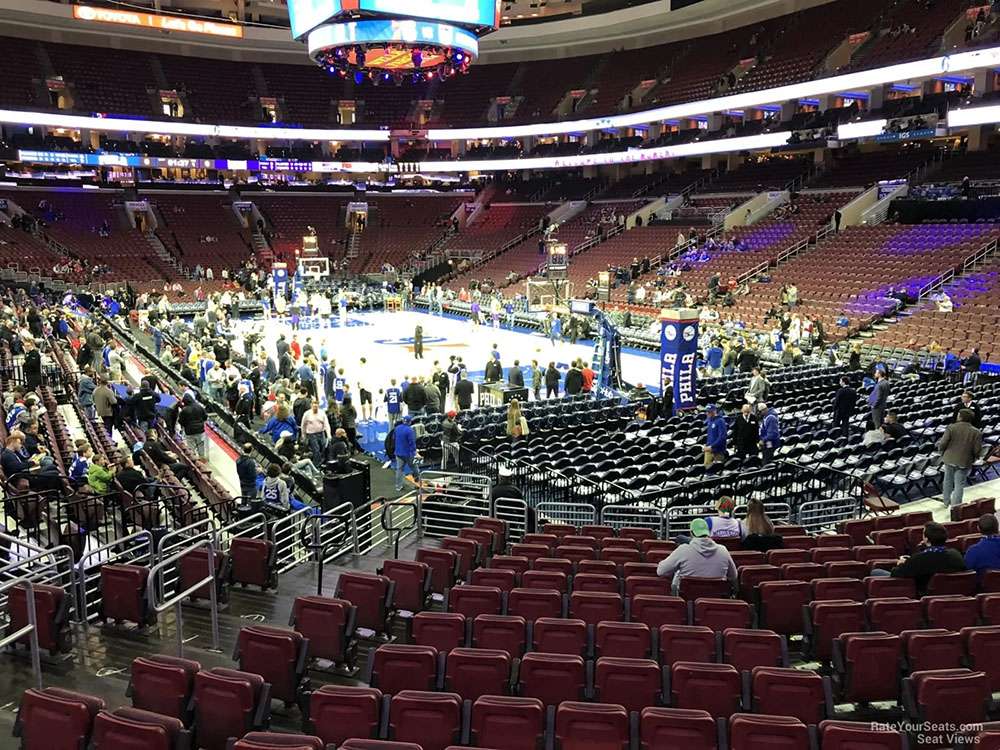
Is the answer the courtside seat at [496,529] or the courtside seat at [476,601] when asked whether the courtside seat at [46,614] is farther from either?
the courtside seat at [496,529]

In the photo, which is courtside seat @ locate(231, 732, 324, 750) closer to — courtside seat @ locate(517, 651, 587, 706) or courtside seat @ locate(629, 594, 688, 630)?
courtside seat @ locate(517, 651, 587, 706)

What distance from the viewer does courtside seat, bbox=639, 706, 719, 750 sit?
174 inches

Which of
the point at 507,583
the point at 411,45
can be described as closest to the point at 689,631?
the point at 507,583

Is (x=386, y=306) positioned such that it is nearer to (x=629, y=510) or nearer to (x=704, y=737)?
(x=629, y=510)

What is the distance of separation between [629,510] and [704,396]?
8.14 meters

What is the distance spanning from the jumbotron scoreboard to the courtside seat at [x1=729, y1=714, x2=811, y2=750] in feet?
58.7

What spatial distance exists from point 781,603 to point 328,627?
12.3 ft

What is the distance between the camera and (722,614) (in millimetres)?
6445

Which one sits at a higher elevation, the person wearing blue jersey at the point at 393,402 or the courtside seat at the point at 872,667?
the person wearing blue jersey at the point at 393,402

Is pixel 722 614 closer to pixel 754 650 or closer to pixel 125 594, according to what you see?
pixel 754 650

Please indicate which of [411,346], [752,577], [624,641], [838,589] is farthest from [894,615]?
[411,346]

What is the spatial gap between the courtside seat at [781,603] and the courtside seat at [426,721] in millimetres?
3150

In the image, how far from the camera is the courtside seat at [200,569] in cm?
730

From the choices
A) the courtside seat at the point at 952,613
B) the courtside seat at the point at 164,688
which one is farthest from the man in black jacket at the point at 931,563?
the courtside seat at the point at 164,688
